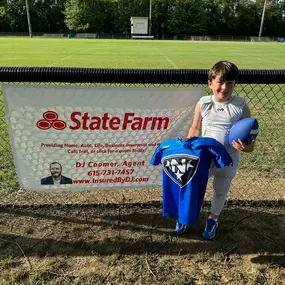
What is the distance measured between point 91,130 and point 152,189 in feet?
3.98

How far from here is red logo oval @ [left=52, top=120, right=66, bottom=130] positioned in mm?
2490

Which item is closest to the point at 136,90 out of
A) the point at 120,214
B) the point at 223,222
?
the point at 120,214

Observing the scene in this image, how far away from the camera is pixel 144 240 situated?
265 centimetres

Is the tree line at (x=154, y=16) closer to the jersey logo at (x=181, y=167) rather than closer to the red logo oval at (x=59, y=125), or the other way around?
the red logo oval at (x=59, y=125)

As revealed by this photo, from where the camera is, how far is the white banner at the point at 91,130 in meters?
2.42

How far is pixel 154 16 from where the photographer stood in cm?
6938

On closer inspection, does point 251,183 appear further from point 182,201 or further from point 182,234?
point 182,201

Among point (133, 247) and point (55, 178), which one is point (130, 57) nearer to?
point (55, 178)

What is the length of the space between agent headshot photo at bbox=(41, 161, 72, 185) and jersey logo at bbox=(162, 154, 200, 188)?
0.98 m

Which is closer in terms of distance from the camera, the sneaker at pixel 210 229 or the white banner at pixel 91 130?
the white banner at pixel 91 130

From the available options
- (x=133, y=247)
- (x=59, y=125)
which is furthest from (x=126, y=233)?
(x=59, y=125)

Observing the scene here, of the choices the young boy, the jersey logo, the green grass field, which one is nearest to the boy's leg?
the young boy

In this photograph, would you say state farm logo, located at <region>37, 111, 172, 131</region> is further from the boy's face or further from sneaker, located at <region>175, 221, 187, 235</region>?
sneaker, located at <region>175, 221, 187, 235</region>

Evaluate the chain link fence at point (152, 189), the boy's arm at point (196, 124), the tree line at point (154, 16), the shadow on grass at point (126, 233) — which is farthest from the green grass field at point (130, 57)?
the tree line at point (154, 16)
